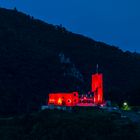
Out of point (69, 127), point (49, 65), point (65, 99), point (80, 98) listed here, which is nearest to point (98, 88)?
point (80, 98)

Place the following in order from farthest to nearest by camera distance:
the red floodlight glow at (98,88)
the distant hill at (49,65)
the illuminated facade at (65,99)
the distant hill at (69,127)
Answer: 1. the distant hill at (49,65)
2. the red floodlight glow at (98,88)
3. the illuminated facade at (65,99)
4. the distant hill at (69,127)

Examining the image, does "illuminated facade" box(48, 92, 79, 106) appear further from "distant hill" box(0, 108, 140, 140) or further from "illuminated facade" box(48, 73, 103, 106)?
"distant hill" box(0, 108, 140, 140)

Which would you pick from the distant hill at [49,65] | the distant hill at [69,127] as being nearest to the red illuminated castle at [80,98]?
the distant hill at [49,65]

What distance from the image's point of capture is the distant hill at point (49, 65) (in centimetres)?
6334

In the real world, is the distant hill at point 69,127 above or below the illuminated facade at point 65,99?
below

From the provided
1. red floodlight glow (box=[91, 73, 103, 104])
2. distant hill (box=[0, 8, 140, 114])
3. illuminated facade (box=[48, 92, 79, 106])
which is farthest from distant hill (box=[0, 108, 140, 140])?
distant hill (box=[0, 8, 140, 114])

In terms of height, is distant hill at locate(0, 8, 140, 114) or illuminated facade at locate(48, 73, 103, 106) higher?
distant hill at locate(0, 8, 140, 114)

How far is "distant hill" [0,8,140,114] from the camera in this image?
208ft

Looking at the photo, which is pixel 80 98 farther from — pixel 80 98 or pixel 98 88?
pixel 98 88

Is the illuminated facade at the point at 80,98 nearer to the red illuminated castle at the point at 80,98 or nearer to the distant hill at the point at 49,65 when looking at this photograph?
the red illuminated castle at the point at 80,98

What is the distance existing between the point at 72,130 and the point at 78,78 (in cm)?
3990

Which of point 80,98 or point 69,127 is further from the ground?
point 80,98

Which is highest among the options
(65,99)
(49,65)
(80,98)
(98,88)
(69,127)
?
(49,65)

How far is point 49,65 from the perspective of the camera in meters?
75.9
